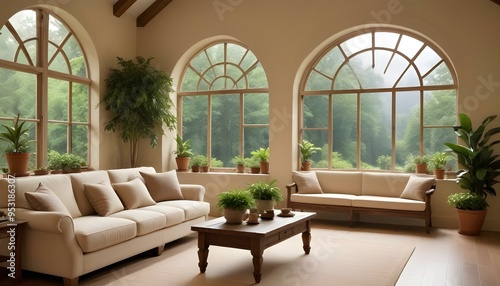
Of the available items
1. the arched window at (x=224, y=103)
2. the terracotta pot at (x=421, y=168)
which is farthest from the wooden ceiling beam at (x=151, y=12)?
the terracotta pot at (x=421, y=168)

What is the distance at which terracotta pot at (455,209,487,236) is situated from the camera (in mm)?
6250

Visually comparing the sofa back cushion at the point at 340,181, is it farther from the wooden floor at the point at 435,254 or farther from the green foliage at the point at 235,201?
the green foliage at the point at 235,201

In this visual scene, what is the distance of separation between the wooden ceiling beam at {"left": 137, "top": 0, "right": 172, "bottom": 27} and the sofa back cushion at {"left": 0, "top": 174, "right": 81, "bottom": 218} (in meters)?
4.55

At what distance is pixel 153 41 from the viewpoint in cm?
875

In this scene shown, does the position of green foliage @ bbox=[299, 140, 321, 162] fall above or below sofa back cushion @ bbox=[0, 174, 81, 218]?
above

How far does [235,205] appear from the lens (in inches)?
183

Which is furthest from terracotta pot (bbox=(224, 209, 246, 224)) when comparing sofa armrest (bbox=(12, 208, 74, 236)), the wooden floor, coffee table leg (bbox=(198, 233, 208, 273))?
sofa armrest (bbox=(12, 208, 74, 236))

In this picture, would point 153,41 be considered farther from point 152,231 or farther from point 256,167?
point 152,231

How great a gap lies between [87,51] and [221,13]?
241cm

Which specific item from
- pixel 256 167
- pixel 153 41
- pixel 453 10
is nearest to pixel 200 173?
pixel 256 167

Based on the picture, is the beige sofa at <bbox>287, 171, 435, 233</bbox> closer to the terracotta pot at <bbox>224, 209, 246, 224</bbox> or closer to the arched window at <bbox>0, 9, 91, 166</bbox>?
the terracotta pot at <bbox>224, 209, 246, 224</bbox>

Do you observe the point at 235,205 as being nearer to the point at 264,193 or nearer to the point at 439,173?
the point at 264,193

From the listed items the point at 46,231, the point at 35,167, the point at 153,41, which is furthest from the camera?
the point at 153,41

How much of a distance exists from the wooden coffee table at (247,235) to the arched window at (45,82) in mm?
3396
